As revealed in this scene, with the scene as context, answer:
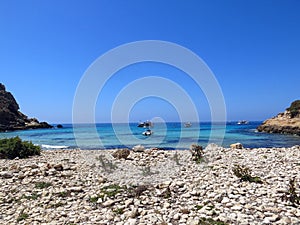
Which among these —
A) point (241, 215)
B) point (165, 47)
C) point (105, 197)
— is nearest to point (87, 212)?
point (105, 197)

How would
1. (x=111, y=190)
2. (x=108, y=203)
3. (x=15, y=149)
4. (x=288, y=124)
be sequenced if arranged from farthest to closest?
(x=288, y=124), (x=15, y=149), (x=111, y=190), (x=108, y=203)

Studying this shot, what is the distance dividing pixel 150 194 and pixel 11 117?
325ft

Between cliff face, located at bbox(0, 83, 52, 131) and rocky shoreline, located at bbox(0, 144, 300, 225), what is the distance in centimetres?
8594

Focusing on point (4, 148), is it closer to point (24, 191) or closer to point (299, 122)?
point (24, 191)

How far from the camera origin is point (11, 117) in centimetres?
9150

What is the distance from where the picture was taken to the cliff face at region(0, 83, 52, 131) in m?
86.6

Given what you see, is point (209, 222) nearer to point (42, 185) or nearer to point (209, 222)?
point (209, 222)

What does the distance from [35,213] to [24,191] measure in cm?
208

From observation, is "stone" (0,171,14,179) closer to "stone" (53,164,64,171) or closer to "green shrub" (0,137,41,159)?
"stone" (53,164,64,171)

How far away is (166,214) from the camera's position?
609 cm

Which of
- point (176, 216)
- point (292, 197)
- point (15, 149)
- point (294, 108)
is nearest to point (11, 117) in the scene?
point (15, 149)

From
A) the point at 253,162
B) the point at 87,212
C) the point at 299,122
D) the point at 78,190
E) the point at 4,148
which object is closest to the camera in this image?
the point at 87,212

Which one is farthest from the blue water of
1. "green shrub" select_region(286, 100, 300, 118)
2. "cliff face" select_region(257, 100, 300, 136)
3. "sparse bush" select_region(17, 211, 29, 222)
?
"sparse bush" select_region(17, 211, 29, 222)

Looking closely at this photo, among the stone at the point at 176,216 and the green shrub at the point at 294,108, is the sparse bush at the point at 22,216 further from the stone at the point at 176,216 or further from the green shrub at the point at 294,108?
the green shrub at the point at 294,108
